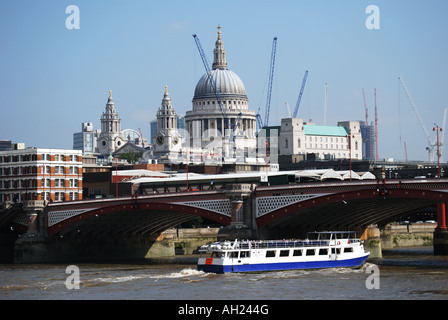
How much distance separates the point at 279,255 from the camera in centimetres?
10125

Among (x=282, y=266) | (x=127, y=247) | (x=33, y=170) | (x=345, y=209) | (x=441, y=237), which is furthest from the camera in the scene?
(x=33, y=170)

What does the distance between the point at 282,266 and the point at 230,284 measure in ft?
40.9

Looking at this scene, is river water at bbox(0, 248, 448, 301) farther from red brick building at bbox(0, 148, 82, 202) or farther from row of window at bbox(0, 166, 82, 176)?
row of window at bbox(0, 166, 82, 176)

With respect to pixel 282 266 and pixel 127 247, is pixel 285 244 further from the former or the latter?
pixel 127 247

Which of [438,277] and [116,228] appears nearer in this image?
[438,277]

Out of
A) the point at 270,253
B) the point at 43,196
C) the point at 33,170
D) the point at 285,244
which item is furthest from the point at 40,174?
the point at 270,253

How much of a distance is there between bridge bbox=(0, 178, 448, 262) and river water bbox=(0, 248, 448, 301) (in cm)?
761

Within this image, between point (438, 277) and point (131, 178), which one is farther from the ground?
point (131, 178)

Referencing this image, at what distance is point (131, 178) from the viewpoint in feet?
598

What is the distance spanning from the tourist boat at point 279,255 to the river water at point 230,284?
1.27 metres

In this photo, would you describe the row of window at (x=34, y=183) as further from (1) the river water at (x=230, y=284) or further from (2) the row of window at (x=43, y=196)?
(1) the river water at (x=230, y=284)
